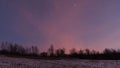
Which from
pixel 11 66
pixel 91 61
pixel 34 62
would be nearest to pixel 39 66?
pixel 34 62

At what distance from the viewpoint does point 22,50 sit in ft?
37.0

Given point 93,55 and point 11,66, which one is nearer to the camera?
point 11,66

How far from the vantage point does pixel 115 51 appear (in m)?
11.4

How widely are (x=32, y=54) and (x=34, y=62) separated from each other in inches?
18.0

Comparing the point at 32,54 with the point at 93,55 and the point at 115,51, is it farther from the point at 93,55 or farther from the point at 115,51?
the point at 115,51

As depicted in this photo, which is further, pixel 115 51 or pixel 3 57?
pixel 115 51

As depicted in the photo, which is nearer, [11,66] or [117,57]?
[11,66]

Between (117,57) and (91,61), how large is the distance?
0.88m

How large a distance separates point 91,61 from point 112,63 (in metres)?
0.68

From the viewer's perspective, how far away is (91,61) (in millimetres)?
11055

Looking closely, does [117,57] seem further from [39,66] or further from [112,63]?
[39,66]

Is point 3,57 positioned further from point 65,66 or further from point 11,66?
point 65,66

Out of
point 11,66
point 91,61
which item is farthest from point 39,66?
point 91,61

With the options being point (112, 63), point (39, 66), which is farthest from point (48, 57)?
point (112, 63)
